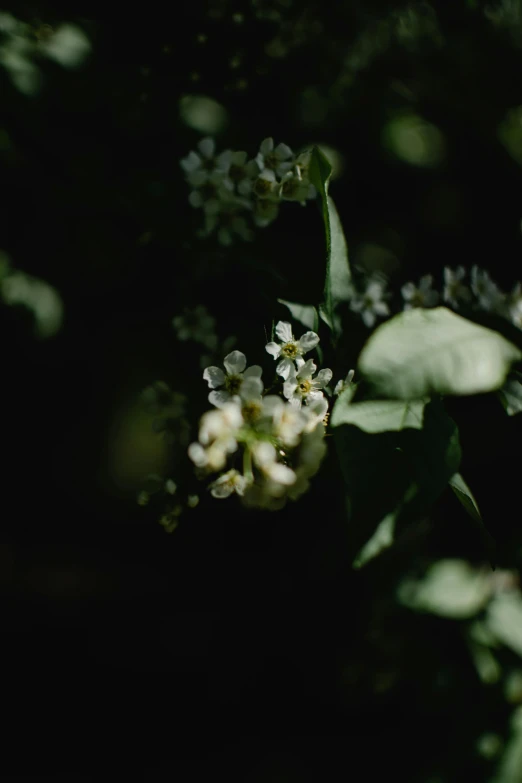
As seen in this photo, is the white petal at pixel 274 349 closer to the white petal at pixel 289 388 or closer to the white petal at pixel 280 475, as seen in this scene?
the white petal at pixel 289 388

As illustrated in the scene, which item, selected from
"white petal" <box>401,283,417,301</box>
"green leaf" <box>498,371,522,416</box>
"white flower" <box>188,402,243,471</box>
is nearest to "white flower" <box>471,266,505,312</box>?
"white petal" <box>401,283,417,301</box>

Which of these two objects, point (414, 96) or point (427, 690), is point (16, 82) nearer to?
point (414, 96)

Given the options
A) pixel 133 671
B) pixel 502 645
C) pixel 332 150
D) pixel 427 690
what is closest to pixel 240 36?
pixel 332 150

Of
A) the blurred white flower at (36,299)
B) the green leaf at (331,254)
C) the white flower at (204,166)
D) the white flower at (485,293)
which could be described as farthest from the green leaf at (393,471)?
the blurred white flower at (36,299)

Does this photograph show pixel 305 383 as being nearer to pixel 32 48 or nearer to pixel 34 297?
pixel 34 297

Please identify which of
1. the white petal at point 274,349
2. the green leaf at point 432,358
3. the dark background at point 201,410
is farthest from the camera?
the dark background at point 201,410

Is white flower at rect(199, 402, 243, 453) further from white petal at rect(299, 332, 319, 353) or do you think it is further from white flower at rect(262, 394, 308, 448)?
white petal at rect(299, 332, 319, 353)
